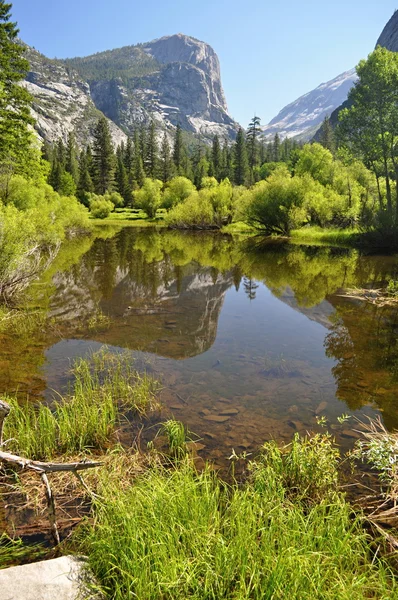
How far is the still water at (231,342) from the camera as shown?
7.99m

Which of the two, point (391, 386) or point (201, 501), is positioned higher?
point (201, 501)

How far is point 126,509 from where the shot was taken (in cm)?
403

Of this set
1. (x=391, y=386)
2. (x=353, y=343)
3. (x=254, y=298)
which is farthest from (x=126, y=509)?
(x=254, y=298)

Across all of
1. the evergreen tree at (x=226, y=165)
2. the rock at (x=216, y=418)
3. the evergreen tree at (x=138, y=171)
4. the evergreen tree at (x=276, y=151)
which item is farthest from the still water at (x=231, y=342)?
the evergreen tree at (x=276, y=151)

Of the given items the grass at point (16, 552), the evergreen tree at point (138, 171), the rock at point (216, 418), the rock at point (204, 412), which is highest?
the evergreen tree at point (138, 171)

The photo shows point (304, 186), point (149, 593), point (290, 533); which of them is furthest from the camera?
point (304, 186)

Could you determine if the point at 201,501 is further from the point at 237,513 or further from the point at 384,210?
the point at 384,210

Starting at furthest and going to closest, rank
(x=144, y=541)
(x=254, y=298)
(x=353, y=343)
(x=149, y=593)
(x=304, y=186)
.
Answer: (x=304, y=186) → (x=254, y=298) → (x=353, y=343) → (x=144, y=541) → (x=149, y=593)

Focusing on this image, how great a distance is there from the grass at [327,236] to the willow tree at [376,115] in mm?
4919

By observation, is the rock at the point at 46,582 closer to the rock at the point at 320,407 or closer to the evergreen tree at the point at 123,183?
the rock at the point at 320,407

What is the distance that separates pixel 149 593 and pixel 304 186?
47.2m

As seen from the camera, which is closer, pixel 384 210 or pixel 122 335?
pixel 122 335

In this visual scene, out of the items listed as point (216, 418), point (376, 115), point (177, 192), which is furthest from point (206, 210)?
point (216, 418)

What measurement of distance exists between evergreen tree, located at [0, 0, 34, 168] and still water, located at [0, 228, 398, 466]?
36.4 ft
